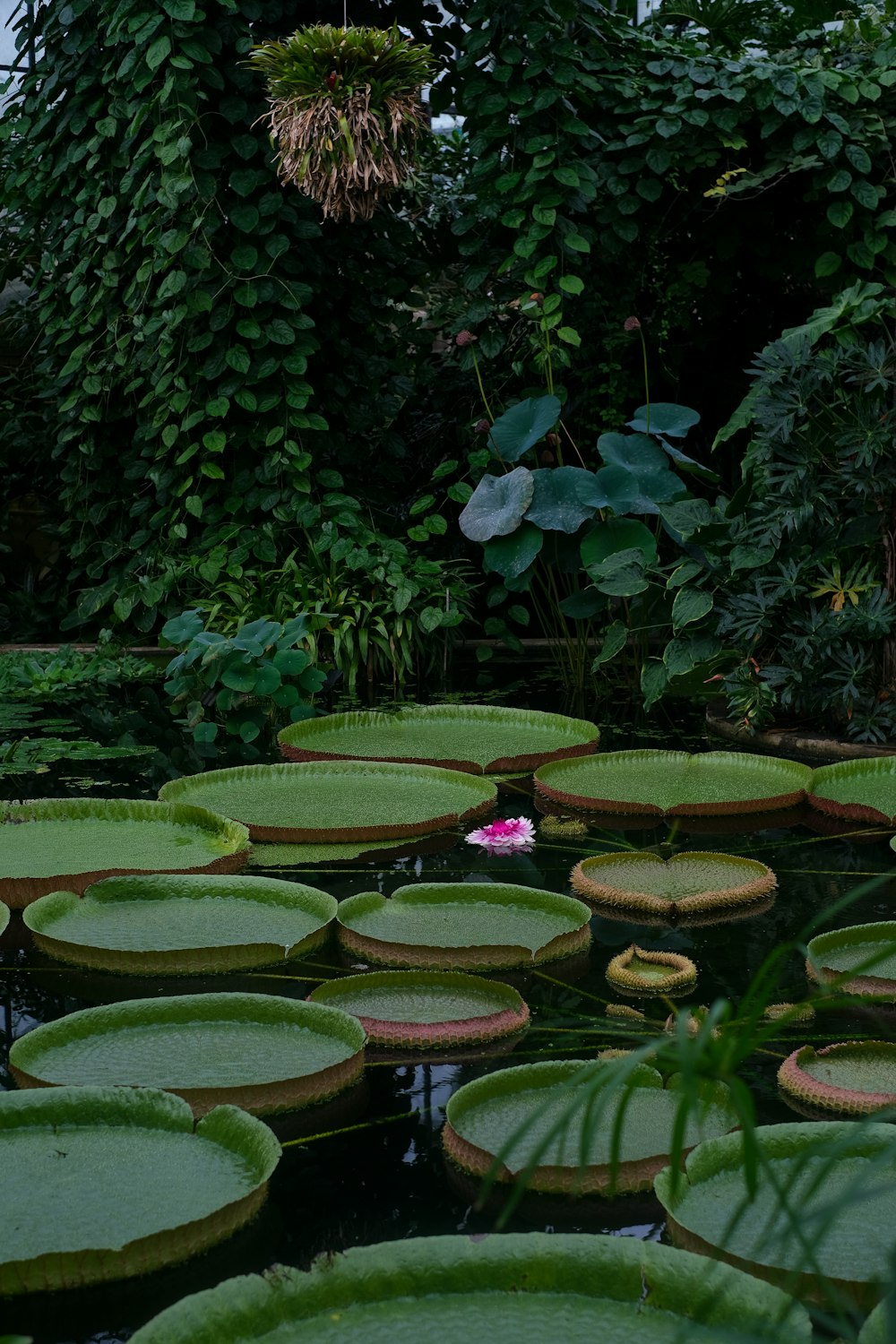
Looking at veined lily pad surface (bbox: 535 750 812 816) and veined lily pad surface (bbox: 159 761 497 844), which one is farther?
veined lily pad surface (bbox: 535 750 812 816)

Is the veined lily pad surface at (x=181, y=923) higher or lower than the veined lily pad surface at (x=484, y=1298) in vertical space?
higher

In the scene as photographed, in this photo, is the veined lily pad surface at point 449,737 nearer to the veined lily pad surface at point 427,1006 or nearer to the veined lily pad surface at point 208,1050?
the veined lily pad surface at point 427,1006

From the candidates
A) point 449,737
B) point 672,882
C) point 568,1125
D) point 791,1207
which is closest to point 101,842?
point 672,882

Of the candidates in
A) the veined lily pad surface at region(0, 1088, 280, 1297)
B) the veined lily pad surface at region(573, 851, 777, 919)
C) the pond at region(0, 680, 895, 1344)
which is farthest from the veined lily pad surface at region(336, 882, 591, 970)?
the veined lily pad surface at region(0, 1088, 280, 1297)

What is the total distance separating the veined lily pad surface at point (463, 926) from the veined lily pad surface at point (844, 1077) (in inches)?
20.2

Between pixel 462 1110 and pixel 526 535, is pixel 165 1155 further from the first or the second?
pixel 526 535

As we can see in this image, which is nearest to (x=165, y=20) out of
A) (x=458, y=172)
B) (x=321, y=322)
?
(x=321, y=322)

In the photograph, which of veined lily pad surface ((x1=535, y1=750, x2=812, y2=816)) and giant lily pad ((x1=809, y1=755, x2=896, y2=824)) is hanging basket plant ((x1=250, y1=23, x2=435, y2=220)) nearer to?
veined lily pad surface ((x1=535, y1=750, x2=812, y2=816))

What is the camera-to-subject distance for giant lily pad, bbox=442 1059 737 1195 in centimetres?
154

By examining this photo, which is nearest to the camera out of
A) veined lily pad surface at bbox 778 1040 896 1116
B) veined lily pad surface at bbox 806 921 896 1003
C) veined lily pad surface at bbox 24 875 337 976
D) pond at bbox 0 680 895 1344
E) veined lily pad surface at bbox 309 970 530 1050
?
pond at bbox 0 680 895 1344

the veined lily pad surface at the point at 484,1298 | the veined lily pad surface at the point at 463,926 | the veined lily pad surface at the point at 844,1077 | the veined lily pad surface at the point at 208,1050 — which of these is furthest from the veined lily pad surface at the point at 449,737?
the veined lily pad surface at the point at 484,1298

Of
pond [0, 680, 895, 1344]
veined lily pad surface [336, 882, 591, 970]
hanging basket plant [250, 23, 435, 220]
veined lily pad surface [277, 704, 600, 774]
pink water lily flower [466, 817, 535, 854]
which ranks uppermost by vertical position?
hanging basket plant [250, 23, 435, 220]

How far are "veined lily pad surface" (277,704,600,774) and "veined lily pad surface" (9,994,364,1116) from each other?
1595 mm

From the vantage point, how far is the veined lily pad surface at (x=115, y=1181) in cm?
136
